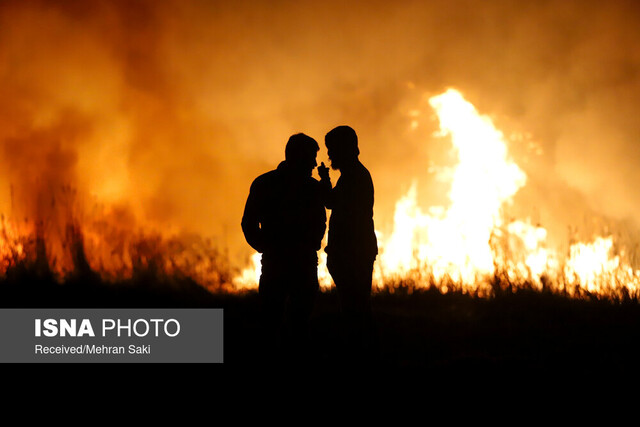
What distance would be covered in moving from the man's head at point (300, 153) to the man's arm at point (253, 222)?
0.38 meters

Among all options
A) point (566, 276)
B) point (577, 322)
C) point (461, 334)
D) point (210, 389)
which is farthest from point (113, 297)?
point (566, 276)

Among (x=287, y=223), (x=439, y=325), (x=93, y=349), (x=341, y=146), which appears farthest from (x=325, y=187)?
(x=439, y=325)

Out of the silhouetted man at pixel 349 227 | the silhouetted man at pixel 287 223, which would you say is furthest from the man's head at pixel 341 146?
the silhouetted man at pixel 287 223

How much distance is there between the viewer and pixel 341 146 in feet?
16.5

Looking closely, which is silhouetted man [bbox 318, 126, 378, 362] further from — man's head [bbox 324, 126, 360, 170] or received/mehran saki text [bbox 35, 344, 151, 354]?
received/mehran saki text [bbox 35, 344, 151, 354]

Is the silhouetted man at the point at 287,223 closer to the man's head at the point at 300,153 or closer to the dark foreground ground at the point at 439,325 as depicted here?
the man's head at the point at 300,153

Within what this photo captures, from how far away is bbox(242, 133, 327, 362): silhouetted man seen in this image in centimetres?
473

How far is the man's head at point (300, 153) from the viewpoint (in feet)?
15.5

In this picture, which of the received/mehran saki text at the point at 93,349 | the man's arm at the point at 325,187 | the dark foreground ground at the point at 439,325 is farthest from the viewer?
the received/mehran saki text at the point at 93,349

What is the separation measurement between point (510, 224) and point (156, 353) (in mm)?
7688

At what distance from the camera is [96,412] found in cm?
434

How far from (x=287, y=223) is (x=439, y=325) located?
4225 mm

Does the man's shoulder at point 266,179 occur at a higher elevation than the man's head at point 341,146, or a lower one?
lower

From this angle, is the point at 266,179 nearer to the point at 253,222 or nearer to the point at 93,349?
the point at 253,222
